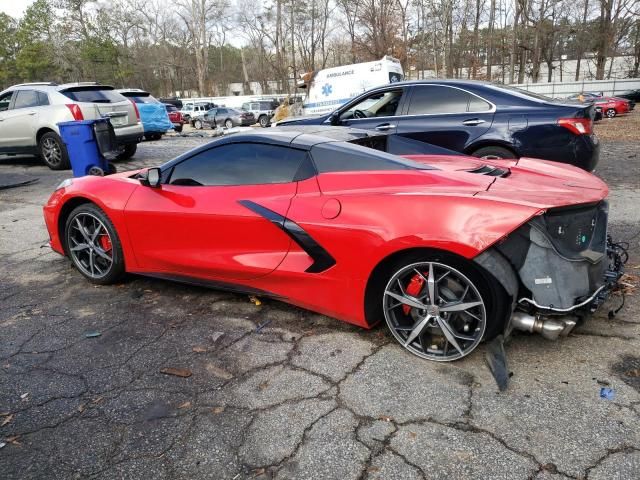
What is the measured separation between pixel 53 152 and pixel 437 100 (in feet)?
27.7

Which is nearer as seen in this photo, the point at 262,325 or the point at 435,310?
the point at 435,310

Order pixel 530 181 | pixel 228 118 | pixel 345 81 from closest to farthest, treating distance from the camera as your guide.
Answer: pixel 530 181
pixel 345 81
pixel 228 118

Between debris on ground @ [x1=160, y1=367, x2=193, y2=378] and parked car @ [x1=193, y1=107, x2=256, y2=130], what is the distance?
81.9ft

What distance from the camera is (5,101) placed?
34.9 ft

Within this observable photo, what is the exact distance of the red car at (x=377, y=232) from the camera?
2.48 metres

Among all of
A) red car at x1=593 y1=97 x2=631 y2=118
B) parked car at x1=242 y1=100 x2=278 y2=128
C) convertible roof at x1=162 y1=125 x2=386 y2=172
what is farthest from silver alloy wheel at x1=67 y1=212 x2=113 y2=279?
red car at x1=593 y1=97 x2=631 y2=118

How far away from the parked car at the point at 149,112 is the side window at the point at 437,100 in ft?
37.0

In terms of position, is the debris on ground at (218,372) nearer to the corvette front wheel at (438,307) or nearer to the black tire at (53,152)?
the corvette front wheel at (438,307)

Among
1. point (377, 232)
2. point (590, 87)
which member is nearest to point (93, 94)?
point (377, 232)

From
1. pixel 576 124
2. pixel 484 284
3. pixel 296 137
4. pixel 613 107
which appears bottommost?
pixel 613 107

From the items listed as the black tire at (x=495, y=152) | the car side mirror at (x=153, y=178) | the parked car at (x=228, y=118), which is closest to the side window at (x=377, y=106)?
the black tire at (x=495, y=152)

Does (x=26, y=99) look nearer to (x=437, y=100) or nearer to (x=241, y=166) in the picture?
(x=437, y=100)

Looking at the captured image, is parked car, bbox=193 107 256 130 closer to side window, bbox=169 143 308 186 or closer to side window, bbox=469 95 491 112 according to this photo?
side window, bbox=469 95 491 112

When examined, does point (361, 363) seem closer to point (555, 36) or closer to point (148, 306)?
point (148, 306)
